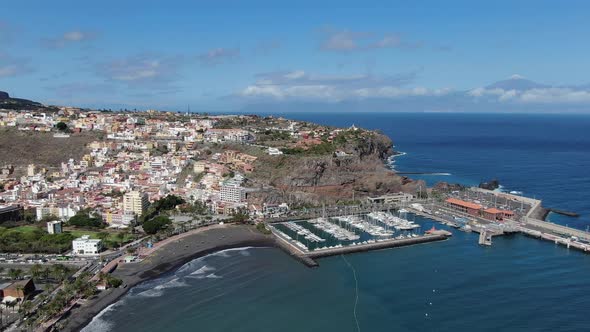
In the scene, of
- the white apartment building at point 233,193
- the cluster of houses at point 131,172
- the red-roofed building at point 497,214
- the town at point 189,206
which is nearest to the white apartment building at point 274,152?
the cluster of houses at point 131,172

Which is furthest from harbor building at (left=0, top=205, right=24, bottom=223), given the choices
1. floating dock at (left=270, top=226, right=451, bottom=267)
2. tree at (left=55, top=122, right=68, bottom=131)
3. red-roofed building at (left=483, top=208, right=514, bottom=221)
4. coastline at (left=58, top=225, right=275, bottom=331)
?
red-roofed building at (left=483, top=208, right=514, bottom=221)

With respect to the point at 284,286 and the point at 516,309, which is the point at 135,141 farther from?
the point at 516,309

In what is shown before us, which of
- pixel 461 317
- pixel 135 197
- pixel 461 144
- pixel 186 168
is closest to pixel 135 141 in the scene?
pixel 186 168

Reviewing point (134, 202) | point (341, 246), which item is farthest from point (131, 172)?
point (341, 246)

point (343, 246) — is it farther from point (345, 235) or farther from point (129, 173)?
point (129, 173)

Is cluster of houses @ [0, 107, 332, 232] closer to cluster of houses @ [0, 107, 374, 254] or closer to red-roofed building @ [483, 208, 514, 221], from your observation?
cluster of houses @ [0, 107, 374, 254]
